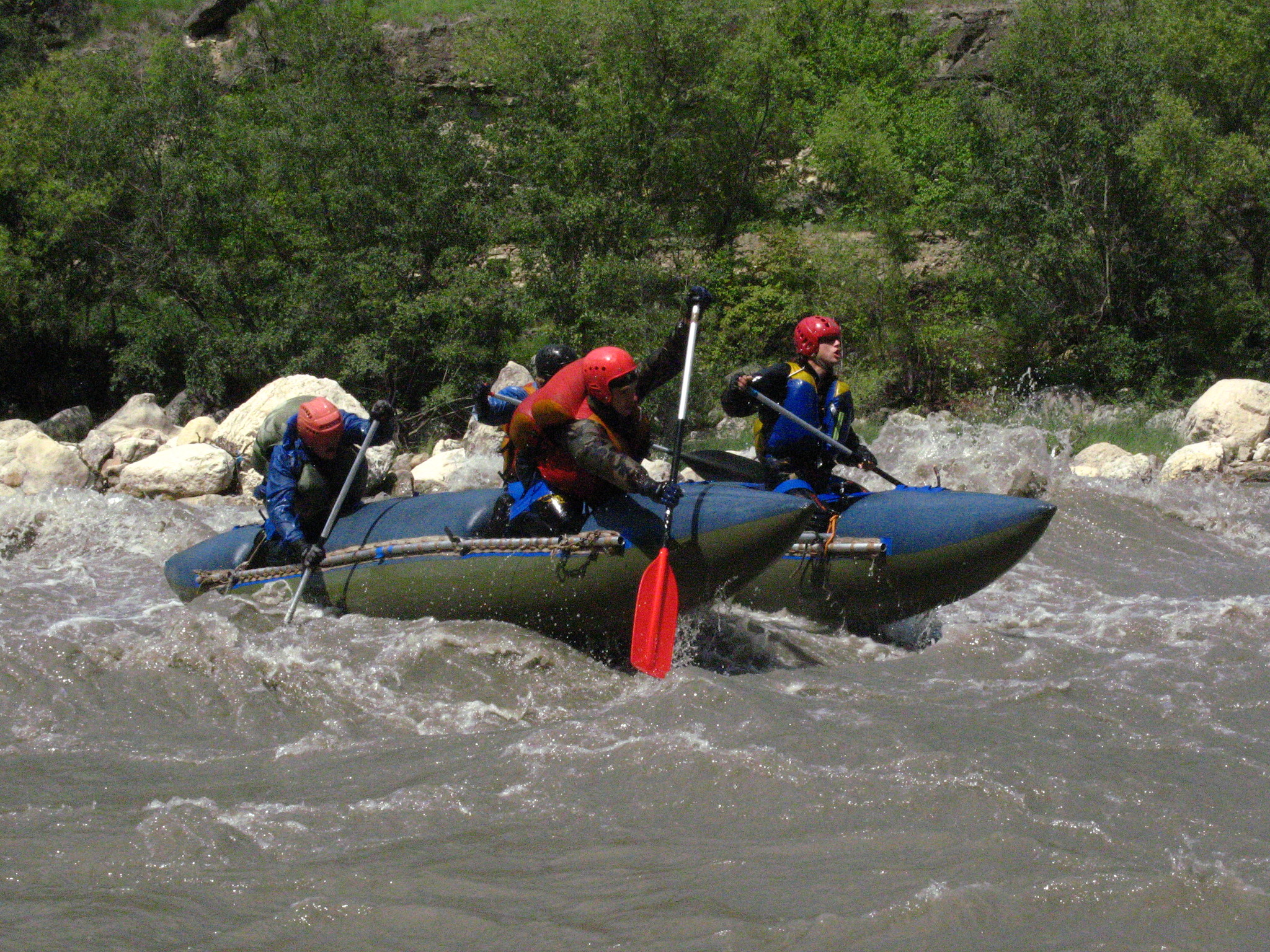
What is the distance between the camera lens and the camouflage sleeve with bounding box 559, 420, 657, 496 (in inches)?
193

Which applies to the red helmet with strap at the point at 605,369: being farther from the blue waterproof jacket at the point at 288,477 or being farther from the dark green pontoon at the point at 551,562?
the blue waterproof jacket at the point at 288,477

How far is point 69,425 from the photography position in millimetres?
15852

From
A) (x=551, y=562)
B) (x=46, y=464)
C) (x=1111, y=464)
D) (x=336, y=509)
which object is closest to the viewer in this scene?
(x=551, y=562)

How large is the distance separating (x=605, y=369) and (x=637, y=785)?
186cm

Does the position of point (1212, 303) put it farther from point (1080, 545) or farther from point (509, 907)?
point (509, 907)

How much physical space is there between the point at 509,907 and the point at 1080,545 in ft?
21.1

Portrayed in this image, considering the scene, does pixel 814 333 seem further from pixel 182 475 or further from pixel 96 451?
pixel 96 451

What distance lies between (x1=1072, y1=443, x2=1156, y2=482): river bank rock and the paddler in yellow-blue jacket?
5.09 m

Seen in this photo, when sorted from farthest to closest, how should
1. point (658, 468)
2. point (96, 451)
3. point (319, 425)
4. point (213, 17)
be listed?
point (213, 17) < point (96, 451) < point (658, 468) < point (319, 425)

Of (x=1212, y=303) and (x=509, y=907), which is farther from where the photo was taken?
(x=1212, y=303)

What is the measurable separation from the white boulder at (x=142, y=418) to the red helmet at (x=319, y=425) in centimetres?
864

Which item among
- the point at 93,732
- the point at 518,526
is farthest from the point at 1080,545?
the point at 93,732

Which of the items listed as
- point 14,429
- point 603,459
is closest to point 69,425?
point 14,429

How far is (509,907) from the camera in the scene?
3.06 m
